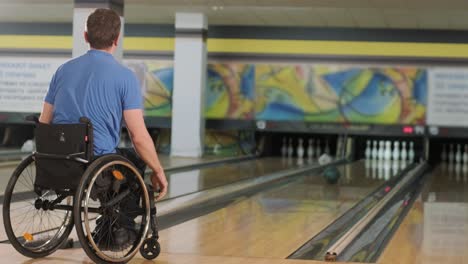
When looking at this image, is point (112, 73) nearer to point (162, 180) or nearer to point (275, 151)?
point (162, 180)

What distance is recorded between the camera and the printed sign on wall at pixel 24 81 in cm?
1295

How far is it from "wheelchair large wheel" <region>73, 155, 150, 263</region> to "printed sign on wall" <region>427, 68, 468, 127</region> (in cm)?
949

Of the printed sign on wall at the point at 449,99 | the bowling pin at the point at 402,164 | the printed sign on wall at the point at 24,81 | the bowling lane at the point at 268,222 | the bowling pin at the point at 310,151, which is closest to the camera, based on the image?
the bowling lane at the point at 268,222

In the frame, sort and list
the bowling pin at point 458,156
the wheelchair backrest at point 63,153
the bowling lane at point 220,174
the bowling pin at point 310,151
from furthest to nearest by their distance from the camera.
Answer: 1. the bowling pin at point 310,151
2. the bowling pin at point 458,156
3. the bowling lane at point 220,174
4. the wheelchair backrest at point 63,153

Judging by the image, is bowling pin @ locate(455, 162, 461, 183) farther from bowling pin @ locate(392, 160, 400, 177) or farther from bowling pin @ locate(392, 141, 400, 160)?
bowling pin @ locate(392, 141, 400, 160)

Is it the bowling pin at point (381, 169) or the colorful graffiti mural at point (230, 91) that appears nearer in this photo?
the bowling pin at point (381, 169)

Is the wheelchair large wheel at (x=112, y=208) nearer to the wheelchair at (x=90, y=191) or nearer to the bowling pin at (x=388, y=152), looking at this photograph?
the wheelchair at (x=90, y=191)

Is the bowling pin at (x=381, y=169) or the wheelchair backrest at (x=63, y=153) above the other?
the wheelchair backrest at (x=63, y=153)

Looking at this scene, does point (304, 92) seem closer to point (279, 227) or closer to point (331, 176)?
point (331, 176)

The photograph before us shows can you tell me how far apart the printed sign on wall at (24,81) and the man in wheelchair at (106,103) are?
9970mm

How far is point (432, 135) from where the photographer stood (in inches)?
475

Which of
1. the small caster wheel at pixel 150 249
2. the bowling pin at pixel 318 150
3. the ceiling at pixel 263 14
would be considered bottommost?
the bowling pin at pixel 318 150

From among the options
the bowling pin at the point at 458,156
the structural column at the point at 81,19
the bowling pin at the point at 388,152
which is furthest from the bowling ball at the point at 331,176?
the bowling pin at the point at 458,156

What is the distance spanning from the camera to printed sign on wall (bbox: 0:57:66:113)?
42.5 feet
